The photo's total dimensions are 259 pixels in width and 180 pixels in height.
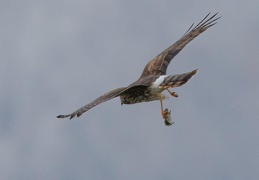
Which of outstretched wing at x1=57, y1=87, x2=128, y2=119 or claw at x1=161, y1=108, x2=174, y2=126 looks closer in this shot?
outstretched wing at x1=57, y1=87, x2=128, y2=119

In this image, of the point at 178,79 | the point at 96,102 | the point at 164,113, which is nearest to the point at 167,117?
the point at 164,113

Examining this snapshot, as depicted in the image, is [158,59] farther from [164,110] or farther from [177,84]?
[177,84]

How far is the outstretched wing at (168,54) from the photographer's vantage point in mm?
24703

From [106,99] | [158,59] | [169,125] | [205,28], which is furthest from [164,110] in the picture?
[205,28]

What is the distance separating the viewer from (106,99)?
20.4 meters

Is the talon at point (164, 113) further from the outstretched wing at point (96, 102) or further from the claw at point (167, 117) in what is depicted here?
the outstretched wing at point (96, 102)

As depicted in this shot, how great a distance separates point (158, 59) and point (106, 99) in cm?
561

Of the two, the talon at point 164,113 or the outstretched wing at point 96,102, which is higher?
the outstretched wing at point 96,102

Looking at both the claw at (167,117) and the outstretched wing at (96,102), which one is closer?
the outstretched wing at (96,102)

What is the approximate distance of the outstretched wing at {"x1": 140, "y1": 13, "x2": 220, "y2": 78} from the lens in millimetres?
24703

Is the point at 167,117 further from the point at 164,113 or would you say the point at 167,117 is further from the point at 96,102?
the point at 96,102

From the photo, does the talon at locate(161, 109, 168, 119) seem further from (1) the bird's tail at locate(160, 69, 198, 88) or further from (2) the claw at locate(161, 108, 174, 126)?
(1) the bird's tail at locate(160, 69, 198, 88)

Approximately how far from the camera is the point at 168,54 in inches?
1016

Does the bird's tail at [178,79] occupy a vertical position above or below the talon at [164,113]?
above
